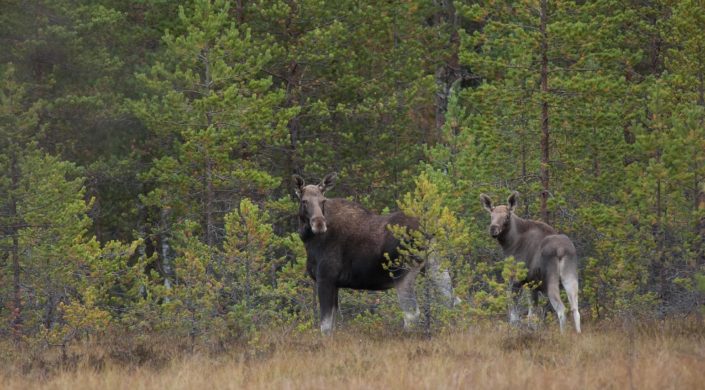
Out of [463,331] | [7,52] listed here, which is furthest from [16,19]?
[463,331]

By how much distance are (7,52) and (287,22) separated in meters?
7.07

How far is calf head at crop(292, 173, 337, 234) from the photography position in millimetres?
13883

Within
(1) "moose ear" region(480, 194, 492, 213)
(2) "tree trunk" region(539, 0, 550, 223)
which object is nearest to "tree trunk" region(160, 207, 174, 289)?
(1) "moose ear" region(480, 194, 492, 213)

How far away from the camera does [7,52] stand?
74.2 feet

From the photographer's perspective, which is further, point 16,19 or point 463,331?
point 16,19

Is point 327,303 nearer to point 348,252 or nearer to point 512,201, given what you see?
point 348,252

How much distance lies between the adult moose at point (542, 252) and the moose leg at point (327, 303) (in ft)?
9.33

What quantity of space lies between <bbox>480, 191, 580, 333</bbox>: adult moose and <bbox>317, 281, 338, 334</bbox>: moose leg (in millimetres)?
2844

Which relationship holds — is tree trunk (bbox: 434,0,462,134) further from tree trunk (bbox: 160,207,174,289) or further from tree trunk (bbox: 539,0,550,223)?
tree trunk (bbox: 539,0,550,223)

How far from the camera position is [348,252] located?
14.3 meters

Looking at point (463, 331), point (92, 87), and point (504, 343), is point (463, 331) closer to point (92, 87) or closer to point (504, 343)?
point (504, 343)

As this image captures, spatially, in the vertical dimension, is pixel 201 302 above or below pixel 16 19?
below

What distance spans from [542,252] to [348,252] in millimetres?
3032

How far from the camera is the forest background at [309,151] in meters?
15.1
